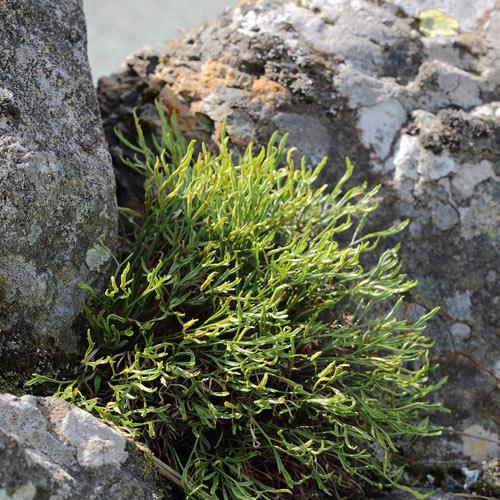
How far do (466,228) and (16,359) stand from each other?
2031 millimetres

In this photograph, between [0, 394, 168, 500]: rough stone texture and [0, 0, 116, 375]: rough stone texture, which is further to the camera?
[0, 0, 116, 375]: rough stone texture

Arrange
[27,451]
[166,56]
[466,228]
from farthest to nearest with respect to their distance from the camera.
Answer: [166,56] < [466,228] < [27,451]

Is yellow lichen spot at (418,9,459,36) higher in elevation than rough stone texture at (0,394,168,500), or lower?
higher

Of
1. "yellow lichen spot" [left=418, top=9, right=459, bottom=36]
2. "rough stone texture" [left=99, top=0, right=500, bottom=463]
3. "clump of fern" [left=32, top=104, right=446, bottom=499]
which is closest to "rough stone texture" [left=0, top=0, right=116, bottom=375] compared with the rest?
"clump of fern" [left=32, top=104, right=446, bottom=499]

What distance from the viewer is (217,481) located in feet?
9.40

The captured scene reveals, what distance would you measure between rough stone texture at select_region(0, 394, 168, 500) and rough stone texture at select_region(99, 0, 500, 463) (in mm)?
1409

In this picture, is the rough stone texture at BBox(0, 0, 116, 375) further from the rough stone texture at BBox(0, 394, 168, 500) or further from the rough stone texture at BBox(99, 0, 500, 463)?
the rough stone texture at BBox(99, 0, 500, 463)

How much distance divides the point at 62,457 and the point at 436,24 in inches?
116

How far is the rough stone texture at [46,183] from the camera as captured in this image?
2816 mm

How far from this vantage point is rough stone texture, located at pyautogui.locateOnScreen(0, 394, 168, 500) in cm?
226

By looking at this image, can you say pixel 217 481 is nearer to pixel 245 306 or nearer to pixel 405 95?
pixel 245 306

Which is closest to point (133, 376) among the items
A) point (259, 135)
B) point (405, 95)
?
point (259, 135)

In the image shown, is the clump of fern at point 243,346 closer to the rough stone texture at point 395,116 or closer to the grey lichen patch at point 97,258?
the grey lichen patch at point 97,258

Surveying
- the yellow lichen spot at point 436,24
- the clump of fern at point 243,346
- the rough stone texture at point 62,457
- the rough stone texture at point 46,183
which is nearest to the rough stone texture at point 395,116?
the yellow lichen spot at point 436,24
